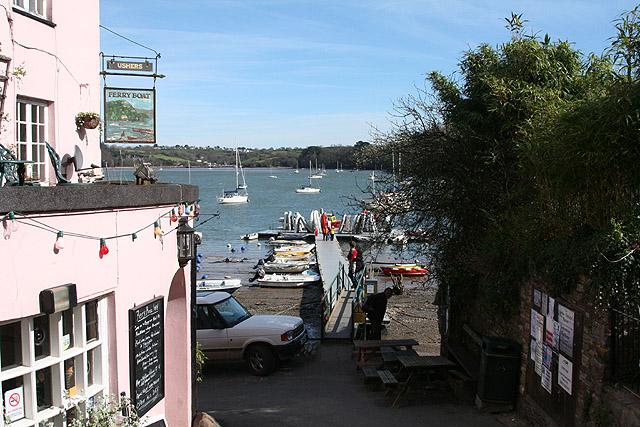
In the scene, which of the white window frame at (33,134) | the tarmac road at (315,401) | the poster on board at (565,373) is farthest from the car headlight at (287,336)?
the poster on board at (565,373)

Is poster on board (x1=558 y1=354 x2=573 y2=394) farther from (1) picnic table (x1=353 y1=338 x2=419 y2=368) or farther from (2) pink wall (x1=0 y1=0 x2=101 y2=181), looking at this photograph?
(2) pink wall (x1=0 y1=0 x2=101 y2=181)

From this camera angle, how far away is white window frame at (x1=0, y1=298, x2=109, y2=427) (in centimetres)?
524

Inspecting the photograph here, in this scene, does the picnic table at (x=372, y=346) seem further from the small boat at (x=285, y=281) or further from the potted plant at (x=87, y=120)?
the small boat at (x=285, y=281)

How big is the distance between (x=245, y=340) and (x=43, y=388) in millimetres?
7879

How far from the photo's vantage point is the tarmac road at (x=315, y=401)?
990cm

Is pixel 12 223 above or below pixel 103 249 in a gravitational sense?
above

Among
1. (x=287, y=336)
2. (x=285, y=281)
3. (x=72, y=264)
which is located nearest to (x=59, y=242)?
(x=72, y=264)

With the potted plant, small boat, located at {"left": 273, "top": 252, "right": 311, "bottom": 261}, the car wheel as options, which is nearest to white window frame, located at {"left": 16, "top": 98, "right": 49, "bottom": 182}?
the potted plant

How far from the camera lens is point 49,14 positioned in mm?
9078

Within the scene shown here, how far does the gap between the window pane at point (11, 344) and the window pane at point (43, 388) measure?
0.30m

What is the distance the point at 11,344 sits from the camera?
17.0 ft

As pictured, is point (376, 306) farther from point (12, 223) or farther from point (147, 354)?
point (12, 223)

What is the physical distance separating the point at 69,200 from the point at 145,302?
1.89 m

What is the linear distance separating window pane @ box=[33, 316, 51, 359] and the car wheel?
7997mm
